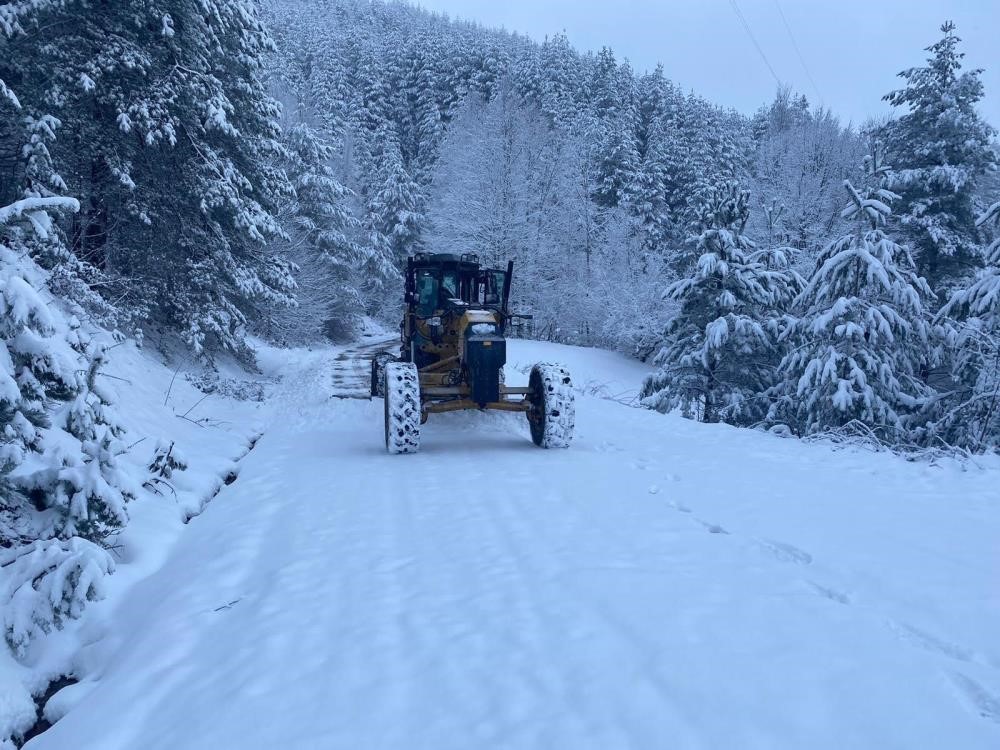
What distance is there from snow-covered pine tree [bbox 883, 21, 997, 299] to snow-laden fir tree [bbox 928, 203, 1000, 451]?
24.8 ft

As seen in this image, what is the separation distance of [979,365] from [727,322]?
4.48m

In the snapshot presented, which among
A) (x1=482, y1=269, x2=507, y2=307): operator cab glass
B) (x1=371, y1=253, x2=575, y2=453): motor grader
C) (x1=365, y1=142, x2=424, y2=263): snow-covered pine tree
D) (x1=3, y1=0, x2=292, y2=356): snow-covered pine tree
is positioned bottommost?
(x1=371, y1=253, x2=575, y2=453): motor grader

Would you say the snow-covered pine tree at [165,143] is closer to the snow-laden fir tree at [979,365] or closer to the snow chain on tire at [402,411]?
the snow chain on tire at [402,411]

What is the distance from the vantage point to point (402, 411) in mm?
7734

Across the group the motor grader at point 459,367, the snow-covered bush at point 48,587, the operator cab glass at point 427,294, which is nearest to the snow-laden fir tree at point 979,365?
the motor grader at point 459,367

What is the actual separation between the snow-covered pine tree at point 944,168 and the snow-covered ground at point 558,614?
13422mm

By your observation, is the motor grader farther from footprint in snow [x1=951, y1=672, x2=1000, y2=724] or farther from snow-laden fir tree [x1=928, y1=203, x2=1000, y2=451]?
snow-laden fir tree [x1=928, y1=203, x2=1000, y2=451]

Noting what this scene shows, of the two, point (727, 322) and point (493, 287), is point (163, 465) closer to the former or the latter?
point (493, 287)

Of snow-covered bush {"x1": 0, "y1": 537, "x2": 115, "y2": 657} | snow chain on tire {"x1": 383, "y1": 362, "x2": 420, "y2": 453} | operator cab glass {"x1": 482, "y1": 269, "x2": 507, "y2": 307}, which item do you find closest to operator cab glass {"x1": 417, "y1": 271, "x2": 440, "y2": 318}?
operator cab glass {"x1": 482, "y1": 269, "x2": 507, "y2": 307}

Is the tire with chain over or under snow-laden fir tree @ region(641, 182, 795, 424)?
under

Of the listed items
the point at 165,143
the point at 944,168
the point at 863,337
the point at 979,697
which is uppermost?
the point at 944,168

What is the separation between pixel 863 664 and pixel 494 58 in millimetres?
61121

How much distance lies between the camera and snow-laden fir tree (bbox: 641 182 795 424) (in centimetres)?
1335

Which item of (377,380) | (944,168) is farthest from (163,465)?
(944,168)
